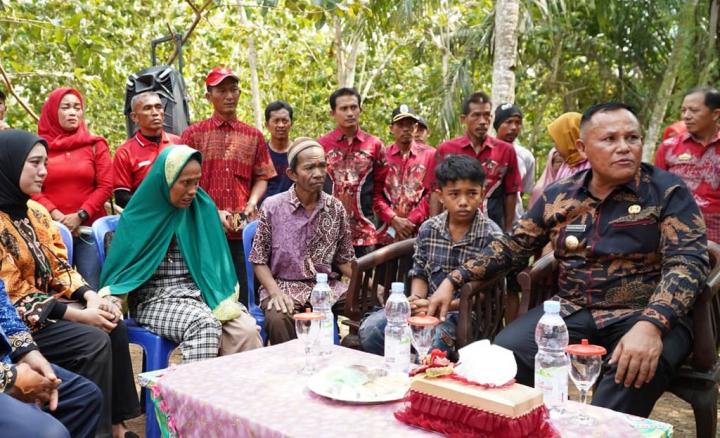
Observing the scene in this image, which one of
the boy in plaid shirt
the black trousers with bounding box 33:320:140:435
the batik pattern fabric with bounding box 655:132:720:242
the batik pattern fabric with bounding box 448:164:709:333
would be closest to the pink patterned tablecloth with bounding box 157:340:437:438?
the black trousers with bounding box 33:320:140:435

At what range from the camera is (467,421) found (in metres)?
1.97

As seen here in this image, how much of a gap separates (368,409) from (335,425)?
17 centimetres

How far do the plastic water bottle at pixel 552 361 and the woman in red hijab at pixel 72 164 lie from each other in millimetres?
3173

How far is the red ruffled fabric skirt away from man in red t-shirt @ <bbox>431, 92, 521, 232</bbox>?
10.6 feet

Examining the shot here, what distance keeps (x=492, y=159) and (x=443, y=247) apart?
1597 mm

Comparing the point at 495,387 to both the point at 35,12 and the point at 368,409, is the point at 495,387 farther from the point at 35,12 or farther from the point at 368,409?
the point at 35,12

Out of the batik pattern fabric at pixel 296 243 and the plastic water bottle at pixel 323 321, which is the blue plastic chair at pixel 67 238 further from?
the plastic water bottle at pixel 323 321

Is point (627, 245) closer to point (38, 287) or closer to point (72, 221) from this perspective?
point (38, 287)

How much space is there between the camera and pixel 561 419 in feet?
7.09

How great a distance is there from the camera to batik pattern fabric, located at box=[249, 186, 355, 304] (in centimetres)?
411

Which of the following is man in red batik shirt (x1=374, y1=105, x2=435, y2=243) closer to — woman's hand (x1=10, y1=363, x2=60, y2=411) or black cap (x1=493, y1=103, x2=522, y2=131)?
black cap (x1=493, y1=103, x2=522, y2=131)

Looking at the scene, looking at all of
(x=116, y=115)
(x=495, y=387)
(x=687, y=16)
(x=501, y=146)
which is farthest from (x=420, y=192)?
(x=116, y=115)

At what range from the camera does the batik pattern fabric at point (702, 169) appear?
482cm

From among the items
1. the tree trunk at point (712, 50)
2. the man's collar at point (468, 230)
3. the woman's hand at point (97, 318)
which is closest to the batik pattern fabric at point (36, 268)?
the woman's hand at point (97, 318)
